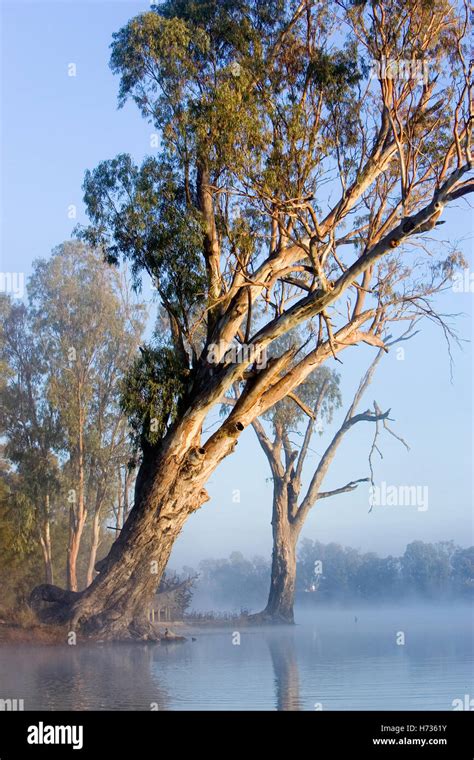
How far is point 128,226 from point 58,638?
26.2 feet

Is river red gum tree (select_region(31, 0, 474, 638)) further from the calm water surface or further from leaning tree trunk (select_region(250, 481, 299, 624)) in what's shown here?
leaning tree trunk (select_region(250, 481, 299, 624))

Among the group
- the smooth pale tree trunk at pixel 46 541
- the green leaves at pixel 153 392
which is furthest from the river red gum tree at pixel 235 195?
the smooth pale tree trunk at pixel 46 541

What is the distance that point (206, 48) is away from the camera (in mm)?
15609

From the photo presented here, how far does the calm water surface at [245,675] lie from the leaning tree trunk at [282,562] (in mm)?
7027

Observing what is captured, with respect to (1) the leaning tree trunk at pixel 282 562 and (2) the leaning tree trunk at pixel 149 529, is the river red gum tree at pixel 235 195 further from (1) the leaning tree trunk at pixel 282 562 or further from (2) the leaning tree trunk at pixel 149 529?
(1) the leaning tree trunk at pixel 282 562

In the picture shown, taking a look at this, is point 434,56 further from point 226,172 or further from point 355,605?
point 355,605

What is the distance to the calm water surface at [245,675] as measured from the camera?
33.5 ft

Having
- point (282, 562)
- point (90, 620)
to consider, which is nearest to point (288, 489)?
point (282, 562)

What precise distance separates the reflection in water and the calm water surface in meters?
0.01

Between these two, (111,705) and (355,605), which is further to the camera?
(355,605)

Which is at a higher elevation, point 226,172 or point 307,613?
point 226,172

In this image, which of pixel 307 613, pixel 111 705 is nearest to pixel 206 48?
pixel 111 705
